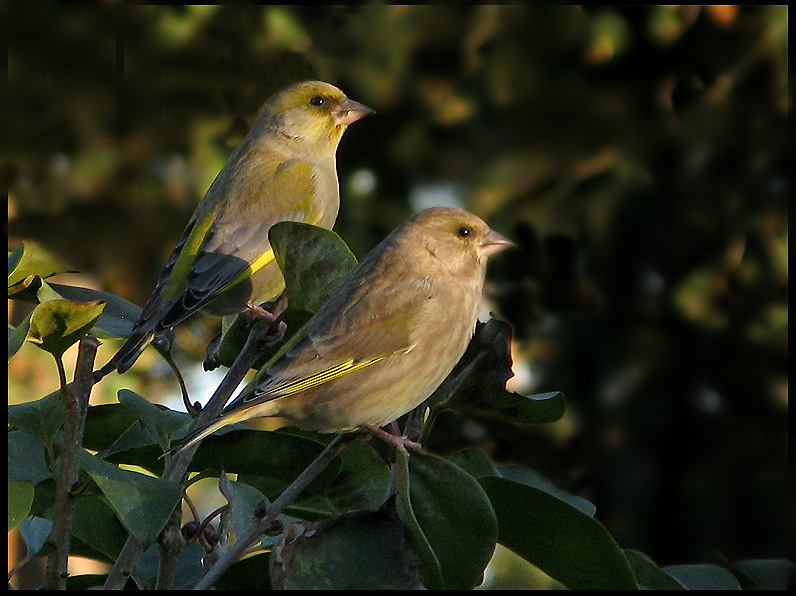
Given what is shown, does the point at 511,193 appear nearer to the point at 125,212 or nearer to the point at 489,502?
the point at 125,212

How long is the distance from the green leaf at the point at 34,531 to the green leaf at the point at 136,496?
0.28 metres

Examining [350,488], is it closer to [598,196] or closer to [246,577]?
[246,577]

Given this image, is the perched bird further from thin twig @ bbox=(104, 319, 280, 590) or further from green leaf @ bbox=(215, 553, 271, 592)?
green leaf @ bbox=(215, 553, 271, 592)

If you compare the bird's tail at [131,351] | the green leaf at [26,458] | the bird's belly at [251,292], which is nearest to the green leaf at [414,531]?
the green leaf at [26,458]

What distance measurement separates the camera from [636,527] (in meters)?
3.38

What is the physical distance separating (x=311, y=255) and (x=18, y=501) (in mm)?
447

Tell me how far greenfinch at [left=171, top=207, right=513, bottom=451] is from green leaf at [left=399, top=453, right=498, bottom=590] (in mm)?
390

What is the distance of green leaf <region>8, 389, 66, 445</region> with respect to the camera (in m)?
1.16

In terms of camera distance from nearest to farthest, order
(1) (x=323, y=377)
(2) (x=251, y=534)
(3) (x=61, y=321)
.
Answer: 1. (2) (x=251, y=534)
2. (3) (x=61, y=321)
3. (1) (x=323, y=377)

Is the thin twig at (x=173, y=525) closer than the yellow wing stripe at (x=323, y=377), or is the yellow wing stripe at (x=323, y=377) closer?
the thin twig at (x=173, y=525)

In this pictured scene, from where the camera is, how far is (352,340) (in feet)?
5.61

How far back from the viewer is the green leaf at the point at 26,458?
1177 mm

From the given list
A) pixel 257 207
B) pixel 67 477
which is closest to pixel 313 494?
pixel 67 477

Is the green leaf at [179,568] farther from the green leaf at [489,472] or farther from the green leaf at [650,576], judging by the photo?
the green leaf at [650,576]
